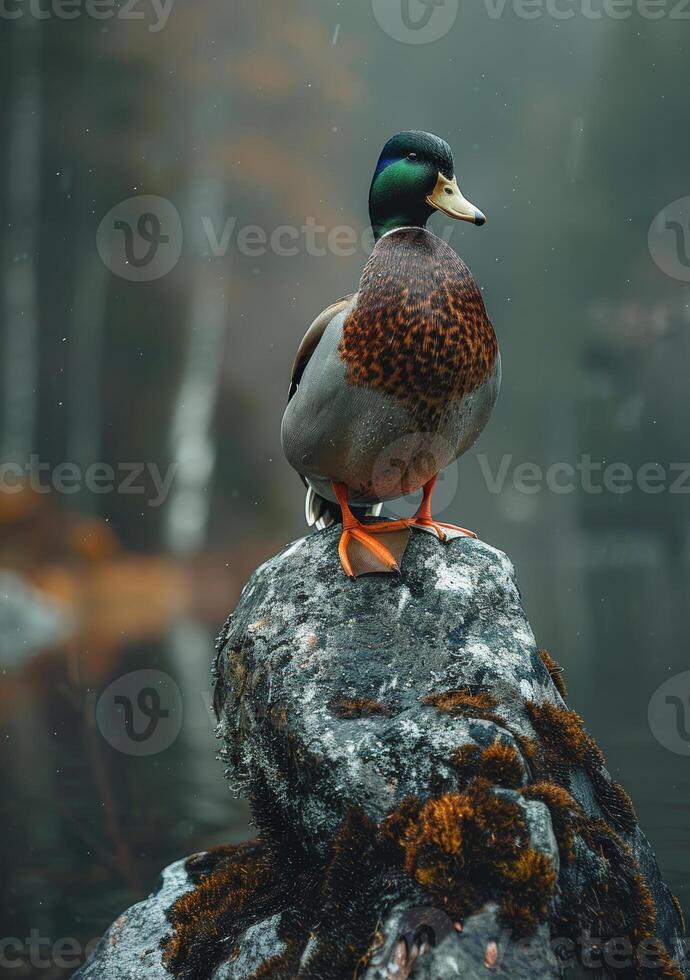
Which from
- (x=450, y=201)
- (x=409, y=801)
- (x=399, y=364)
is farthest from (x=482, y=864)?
(x=450, y=201)

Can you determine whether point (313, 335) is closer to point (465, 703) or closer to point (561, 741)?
point (465, 703)

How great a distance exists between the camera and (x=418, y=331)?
90.6 inches

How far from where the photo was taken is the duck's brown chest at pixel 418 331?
231 cm

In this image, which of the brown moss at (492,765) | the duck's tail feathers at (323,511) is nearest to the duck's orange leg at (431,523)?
the duck's tail feathers at (323,511)

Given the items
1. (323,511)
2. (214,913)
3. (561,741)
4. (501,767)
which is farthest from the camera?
(323,511)

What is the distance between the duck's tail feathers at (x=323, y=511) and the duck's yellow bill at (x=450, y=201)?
41.7 inches

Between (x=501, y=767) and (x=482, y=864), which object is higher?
(x=501, y=767)

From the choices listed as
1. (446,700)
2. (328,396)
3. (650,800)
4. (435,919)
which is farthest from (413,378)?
(650,800)

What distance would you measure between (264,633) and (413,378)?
88 centimetres

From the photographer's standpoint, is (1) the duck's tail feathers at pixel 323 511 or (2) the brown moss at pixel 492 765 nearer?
(2) the brown moss at pixel 492 765

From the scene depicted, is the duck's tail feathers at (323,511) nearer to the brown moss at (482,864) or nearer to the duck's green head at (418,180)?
the duck's green head at (418,180)

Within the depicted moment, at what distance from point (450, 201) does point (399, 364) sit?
0.52 meters

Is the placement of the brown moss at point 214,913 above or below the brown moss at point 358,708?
below

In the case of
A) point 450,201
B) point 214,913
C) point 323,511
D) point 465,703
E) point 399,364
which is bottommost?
point 214,913
